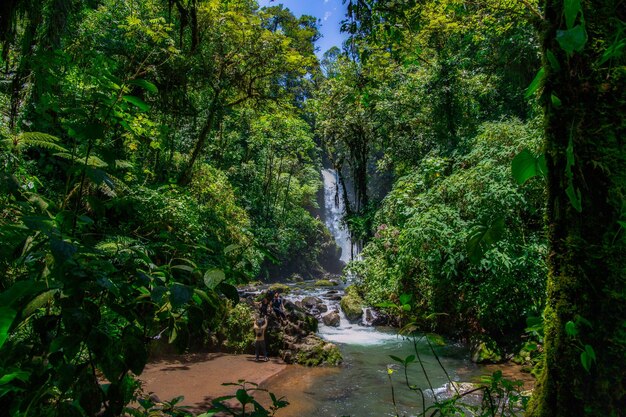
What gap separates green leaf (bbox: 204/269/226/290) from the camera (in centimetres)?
107

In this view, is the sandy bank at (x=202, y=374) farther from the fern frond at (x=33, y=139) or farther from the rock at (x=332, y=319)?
the fern frond at (x=33, y=139)

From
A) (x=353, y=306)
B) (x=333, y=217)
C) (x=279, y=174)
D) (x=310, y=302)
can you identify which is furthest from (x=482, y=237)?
(x=333, y=217)

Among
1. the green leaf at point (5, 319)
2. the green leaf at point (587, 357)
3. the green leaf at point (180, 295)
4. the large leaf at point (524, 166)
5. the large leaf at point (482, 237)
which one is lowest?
the green leaf at point (587, 357)

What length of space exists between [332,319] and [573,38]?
13.7 metres

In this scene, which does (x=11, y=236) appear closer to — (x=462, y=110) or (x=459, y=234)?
(x=459, y=234)

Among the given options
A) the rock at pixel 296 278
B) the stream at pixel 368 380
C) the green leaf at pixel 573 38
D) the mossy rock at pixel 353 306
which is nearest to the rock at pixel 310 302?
the mossy rock at pixel 353 306

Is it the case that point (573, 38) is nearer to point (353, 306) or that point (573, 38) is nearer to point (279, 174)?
point (353, 306)

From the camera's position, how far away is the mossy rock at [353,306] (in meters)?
13.8

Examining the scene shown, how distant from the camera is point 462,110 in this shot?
13.2 metres

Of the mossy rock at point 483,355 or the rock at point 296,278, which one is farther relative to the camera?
the rock at point 296,278

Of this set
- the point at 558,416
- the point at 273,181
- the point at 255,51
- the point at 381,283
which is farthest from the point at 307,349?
the point at 273,181

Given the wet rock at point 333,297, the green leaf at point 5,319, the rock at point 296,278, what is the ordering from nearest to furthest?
the green leaf at point 5,319 < the wet rock at point 333,297 < the rock at point 296,278

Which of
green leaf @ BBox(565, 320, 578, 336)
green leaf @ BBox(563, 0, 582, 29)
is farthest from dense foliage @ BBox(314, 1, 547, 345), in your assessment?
green leaf @ BBox(565, 320, 578, 336)

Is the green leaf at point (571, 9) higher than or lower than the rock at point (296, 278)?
higher
